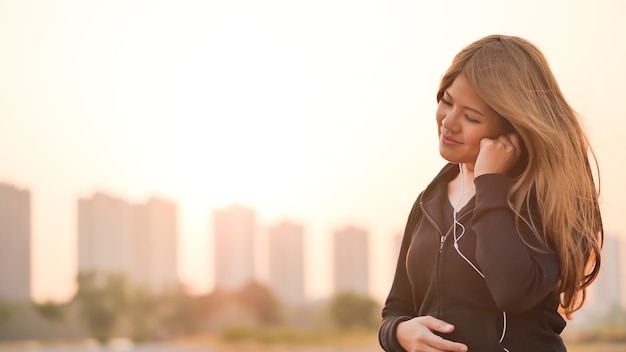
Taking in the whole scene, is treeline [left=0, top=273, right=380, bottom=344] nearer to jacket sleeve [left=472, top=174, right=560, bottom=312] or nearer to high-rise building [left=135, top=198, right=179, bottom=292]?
high-rise building [left=135, top=198, right=179, bottom=292]

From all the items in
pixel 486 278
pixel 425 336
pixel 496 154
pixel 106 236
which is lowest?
pixel 106 236

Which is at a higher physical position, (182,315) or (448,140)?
(448,140)

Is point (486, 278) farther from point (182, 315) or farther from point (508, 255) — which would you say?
point (182, 315)

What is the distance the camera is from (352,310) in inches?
690

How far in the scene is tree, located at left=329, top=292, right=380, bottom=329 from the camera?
17.3 meters

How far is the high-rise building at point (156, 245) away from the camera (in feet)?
57.5

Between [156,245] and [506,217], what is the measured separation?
16712mm

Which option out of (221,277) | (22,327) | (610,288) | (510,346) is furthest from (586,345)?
(22,327)

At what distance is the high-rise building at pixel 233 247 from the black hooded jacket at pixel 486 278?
15488 millimetres

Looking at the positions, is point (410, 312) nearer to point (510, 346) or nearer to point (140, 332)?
point (510, 346)

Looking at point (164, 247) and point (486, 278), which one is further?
point (164, 247)

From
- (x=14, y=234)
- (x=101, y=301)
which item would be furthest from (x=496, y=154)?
(x=101, y=301)

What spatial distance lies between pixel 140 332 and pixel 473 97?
16.8m

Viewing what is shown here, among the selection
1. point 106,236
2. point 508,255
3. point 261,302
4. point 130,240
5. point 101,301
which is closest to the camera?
point 508,255
